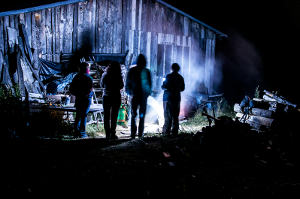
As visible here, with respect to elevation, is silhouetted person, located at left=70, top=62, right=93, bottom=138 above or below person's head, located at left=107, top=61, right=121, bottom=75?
below

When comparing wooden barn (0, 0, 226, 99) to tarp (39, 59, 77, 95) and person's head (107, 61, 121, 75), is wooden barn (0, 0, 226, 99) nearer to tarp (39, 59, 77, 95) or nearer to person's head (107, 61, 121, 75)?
tarp (39, 59, 77, 95)

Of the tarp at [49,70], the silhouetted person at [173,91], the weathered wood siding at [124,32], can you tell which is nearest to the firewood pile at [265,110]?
the silhouetted person at [173,91]

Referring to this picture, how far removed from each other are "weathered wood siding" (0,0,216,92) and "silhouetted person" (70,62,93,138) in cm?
604

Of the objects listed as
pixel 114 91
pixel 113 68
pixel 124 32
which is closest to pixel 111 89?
pixel 114 91

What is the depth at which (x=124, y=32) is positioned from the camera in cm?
1235

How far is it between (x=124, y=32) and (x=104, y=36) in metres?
1.12

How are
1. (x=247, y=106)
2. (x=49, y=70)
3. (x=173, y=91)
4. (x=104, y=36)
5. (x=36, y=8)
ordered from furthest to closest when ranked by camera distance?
(x=104, y=36)
(x=49, y=70)
(x=36, y=8)
(x=247, y=106)
(x=173, y=91)

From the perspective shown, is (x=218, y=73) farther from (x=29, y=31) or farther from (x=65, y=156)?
(x=65, y=156)

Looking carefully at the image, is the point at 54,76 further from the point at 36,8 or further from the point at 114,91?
the point at 114,91

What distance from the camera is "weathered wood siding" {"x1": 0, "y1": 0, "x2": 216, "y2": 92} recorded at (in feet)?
37.9

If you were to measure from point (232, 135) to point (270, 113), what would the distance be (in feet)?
12.0

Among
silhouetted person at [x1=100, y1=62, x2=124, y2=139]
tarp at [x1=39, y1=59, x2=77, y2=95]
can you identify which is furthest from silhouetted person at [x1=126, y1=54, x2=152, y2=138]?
tarp at [x1=39, y1=59, x2=77, y2=95]

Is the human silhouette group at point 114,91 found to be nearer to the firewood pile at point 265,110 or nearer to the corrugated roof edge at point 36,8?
the firewood pile at point 265,110

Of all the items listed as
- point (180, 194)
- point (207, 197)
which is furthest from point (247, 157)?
point (180, 194)
